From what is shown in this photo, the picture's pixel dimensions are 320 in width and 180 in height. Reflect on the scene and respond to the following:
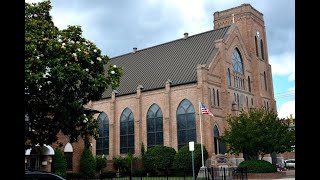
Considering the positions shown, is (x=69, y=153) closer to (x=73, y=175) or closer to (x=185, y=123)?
(x=73, y=175)

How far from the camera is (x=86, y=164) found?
34656 millimetres

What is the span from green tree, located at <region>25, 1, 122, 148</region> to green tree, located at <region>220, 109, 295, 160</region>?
1944cm

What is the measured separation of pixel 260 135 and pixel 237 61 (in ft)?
69.2

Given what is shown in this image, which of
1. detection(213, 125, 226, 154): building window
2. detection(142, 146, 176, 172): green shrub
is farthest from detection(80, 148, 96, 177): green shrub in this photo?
detection(213, 125, 226, 154): building window

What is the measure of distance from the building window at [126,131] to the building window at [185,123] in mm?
8471

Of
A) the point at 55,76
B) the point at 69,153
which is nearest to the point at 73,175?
the point at 69,153

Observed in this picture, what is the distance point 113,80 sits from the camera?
19797 mm

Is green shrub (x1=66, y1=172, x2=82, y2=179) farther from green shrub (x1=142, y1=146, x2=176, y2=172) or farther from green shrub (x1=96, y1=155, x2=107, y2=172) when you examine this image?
green shrub (x1=142, y1=146, x2=176, y2=172)

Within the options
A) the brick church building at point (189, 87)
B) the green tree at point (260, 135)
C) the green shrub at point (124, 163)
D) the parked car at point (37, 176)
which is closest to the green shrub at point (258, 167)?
the green tree at point (260, 135)

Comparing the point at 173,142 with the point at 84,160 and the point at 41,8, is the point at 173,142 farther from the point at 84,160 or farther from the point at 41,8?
the point at 41,8

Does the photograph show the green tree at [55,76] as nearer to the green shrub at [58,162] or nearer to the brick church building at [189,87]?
the green shrub at [58,162]

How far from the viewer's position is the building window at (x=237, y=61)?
52.7m
